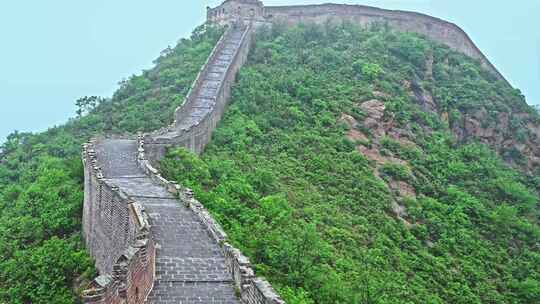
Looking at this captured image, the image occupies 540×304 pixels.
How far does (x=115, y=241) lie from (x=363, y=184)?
46.4 feet

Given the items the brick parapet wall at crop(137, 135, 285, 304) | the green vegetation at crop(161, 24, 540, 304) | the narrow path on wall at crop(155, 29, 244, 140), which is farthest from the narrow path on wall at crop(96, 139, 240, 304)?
the narrow path on wall at crop(155, 29, 244, 140)

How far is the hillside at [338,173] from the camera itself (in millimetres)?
17500

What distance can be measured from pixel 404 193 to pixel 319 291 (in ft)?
44.6

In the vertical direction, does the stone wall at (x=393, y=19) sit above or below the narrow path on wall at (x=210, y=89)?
above

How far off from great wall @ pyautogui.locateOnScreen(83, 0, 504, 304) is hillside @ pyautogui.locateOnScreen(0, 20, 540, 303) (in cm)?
108

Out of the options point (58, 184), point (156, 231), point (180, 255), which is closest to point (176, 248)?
point (180, 255)

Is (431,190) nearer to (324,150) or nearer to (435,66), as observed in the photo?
(324,150)

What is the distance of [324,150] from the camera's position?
29109 mm

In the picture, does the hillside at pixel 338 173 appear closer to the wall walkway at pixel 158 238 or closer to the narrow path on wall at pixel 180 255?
the wall walkway at pixel 158 238

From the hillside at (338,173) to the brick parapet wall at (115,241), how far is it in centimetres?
94

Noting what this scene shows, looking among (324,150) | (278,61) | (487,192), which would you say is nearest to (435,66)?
(278,61)

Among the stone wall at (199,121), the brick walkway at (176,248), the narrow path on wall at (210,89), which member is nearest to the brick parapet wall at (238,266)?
the brick walkway at (176,248)

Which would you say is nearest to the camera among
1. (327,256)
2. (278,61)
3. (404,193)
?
(327,256)

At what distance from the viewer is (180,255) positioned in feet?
42.1
